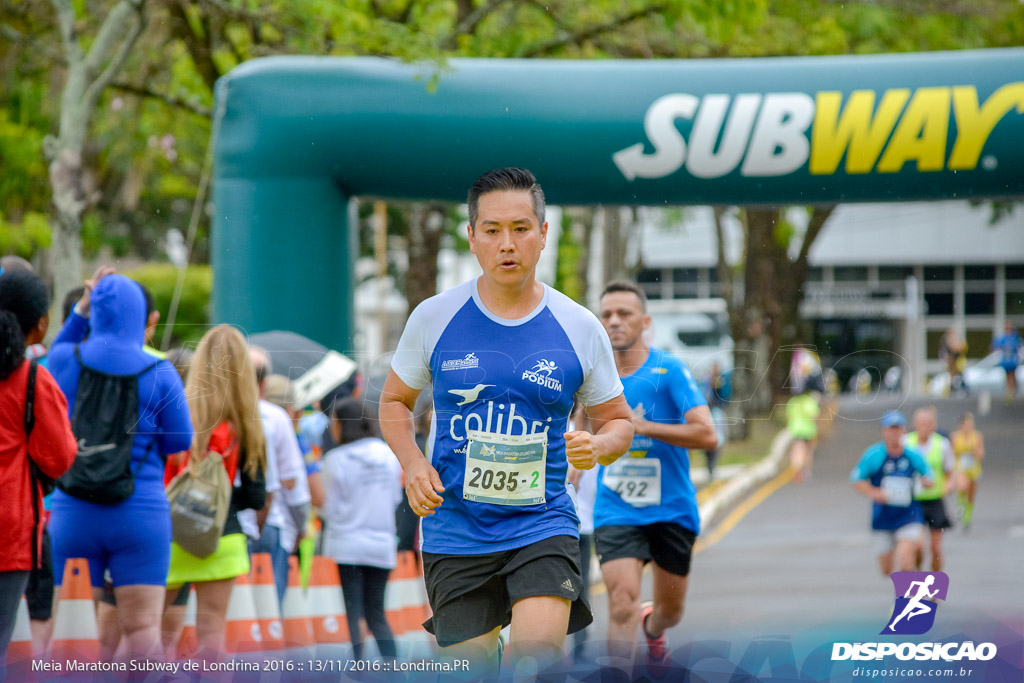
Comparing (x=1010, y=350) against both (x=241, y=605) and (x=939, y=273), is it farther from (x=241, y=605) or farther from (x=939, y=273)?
(x=241, y=605)

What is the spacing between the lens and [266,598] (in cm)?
543

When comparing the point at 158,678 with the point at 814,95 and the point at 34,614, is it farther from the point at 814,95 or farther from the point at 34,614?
the point at 814,95

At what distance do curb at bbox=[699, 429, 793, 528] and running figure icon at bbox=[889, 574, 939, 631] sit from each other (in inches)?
253

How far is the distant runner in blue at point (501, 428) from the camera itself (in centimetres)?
344

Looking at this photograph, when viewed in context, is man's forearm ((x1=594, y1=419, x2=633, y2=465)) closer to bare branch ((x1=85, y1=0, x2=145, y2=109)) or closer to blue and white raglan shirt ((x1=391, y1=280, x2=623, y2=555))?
blue and white raglan shirt ((x1=391, y1=280, x2=623, y2=555))

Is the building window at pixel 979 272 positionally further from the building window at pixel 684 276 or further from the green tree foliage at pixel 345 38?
the green tree foliage at pixel 345 38

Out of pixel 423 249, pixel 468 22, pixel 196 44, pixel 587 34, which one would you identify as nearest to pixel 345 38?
pixel 468 22

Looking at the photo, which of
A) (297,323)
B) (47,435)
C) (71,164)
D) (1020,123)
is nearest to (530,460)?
(47,435)

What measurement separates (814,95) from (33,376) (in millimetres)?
3331

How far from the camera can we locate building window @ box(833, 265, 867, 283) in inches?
510

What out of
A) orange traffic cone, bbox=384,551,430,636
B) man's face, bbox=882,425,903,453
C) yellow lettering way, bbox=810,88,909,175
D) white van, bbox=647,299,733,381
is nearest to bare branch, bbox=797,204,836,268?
yellow lettering way, bbox=810,88,909,175

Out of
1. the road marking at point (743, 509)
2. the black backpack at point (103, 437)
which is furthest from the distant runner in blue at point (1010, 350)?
the road marking at point (743, 509)

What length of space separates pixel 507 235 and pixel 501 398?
0.49 metres

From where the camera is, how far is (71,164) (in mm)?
6973
